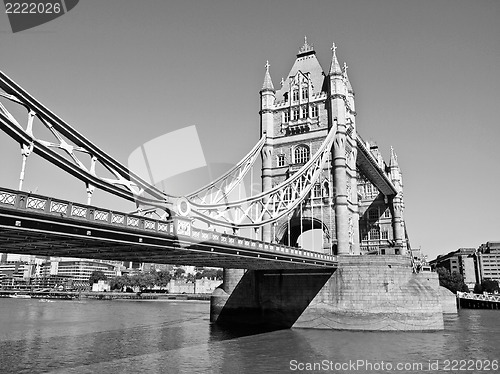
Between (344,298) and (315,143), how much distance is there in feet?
55.4

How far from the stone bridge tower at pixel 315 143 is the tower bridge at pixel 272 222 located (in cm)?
13

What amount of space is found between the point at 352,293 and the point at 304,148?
55.1 ft

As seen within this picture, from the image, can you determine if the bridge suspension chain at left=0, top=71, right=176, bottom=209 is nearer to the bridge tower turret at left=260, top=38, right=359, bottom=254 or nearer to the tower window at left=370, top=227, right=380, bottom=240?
the bridge tower turret at left=260, top=38, right=359, bottom=254

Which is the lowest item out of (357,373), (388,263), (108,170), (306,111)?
(357,373)

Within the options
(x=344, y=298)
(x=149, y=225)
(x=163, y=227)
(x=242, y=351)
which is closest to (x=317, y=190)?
(x=344, y=298)

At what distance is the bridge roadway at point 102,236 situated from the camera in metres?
14.2

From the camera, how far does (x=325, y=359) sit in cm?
2439

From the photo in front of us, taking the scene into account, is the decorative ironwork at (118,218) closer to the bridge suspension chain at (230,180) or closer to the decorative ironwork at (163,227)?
the decorative ironwork at (163,227)

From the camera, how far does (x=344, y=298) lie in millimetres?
37281

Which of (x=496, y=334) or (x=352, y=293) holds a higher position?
(x=352, y=293)

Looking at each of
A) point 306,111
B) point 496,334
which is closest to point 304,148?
point 306,111

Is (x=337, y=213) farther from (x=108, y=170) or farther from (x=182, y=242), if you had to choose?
(x=108, y=170)

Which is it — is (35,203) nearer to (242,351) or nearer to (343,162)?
(242,351)

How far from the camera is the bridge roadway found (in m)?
14.2
